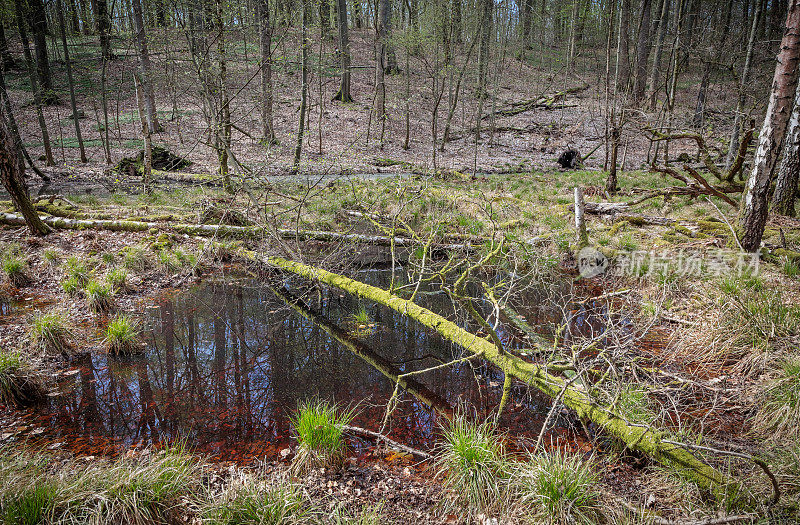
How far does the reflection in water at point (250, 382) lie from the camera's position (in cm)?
436

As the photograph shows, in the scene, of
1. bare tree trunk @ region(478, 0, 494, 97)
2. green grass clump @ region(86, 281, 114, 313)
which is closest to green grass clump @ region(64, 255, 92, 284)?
green grass clump @ region(86, 281, 114, 313)

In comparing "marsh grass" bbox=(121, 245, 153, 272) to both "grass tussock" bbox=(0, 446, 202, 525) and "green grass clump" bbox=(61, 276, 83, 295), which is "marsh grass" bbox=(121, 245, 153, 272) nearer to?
"green grass clump" bbox=(61, 276, 83, 295)

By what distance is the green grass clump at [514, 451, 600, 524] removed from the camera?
2.92m

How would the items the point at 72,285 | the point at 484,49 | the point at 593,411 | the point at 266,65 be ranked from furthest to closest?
the point at 484,49, the point at 266,65, the point at 72,285, the point at 593,411

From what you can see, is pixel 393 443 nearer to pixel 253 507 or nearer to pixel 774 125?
pixel 253 507

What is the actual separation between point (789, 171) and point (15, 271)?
13.6 m

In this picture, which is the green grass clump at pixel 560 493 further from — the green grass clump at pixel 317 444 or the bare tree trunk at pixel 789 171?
the bare tree trunk at pixel 789 171

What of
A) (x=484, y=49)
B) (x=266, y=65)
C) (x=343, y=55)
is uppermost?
(x=484, y=49)

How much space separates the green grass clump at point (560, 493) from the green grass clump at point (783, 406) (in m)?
1.89

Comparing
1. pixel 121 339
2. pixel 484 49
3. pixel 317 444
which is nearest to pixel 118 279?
pixel 121 339

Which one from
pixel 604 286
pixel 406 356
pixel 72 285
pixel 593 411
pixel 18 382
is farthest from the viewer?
pixel 604 286

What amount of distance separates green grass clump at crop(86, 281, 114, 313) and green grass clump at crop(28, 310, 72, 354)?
3.40 ft

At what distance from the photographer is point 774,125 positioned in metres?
6.00

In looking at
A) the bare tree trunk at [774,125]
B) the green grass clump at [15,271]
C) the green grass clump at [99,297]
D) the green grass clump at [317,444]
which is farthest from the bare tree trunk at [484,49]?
the green grass clump at [317,444]
